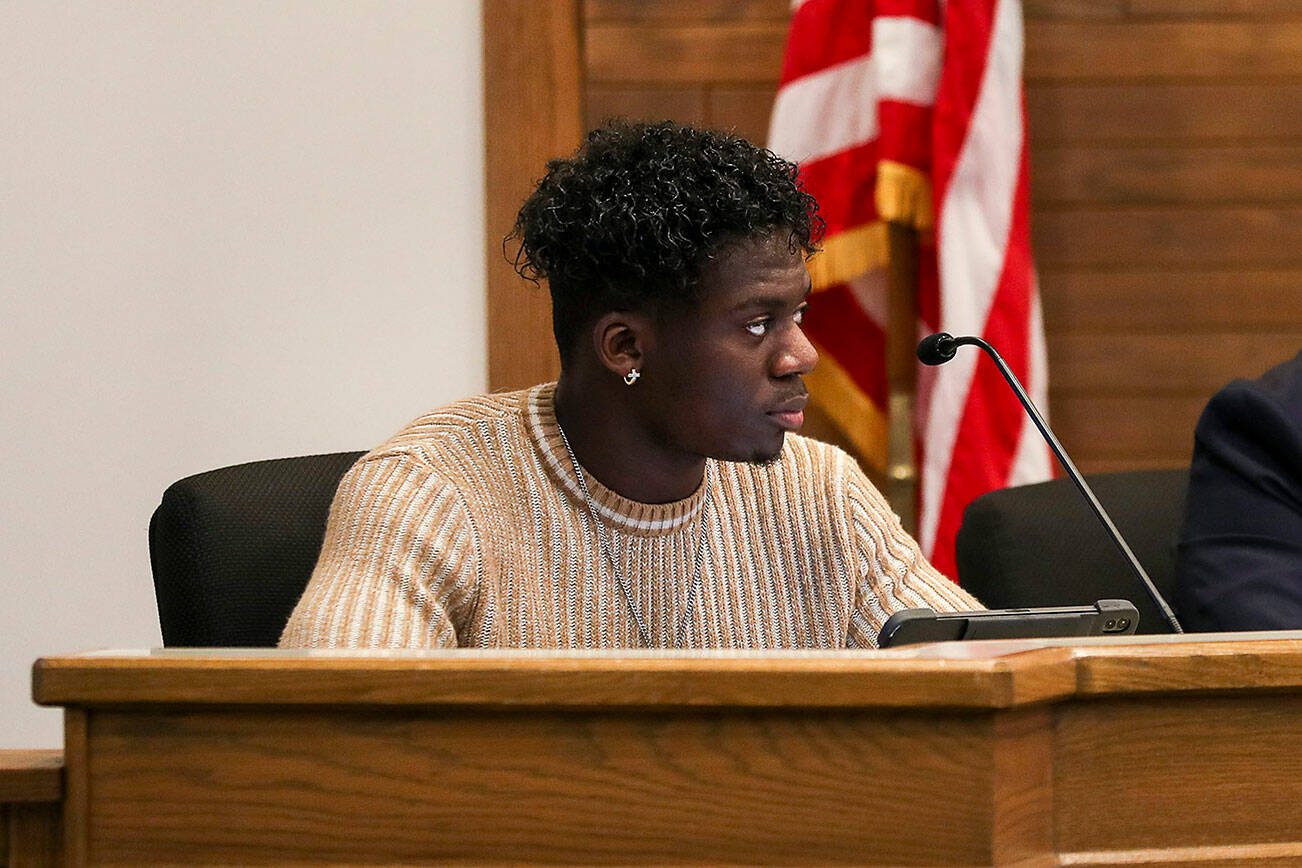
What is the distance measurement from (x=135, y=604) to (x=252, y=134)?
774 millimetres

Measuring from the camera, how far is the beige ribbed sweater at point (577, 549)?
4.67 ft

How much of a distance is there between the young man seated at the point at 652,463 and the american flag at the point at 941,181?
0.86 meters

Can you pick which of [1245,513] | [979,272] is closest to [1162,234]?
[979,272]

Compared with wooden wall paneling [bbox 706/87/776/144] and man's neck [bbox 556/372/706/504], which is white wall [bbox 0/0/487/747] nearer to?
wooden wall paneling [bbox 706/87/776/144]

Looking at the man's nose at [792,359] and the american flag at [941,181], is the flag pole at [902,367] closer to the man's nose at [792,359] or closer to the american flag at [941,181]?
the american flag at [941,181]

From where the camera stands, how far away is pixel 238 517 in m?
1.59

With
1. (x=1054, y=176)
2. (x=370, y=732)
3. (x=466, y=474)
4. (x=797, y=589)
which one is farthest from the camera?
(x=1054, y=176)

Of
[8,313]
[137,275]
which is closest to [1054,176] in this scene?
[137,275]

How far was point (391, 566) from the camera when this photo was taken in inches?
54.9

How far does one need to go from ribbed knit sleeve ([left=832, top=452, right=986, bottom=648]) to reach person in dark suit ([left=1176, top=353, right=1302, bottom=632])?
1.10 ft

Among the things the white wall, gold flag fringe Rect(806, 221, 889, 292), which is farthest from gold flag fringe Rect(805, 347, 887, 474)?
the white wall

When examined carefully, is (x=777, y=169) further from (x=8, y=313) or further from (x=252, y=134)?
(x=8, y=313)

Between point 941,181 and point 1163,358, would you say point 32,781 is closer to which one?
point 941,181

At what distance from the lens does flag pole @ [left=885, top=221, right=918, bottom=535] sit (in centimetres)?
261
